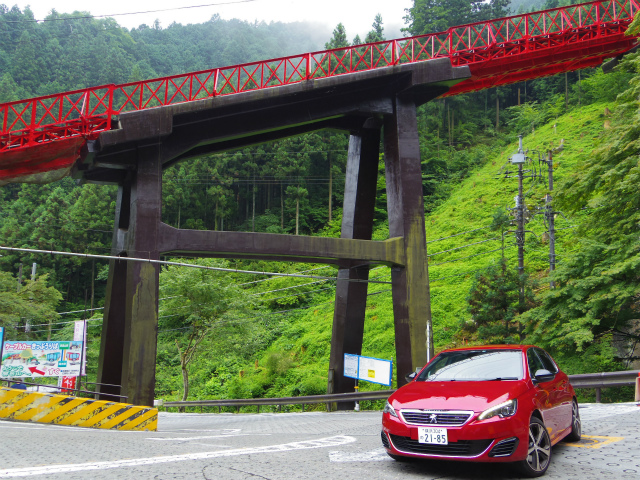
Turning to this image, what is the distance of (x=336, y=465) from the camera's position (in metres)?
6.09

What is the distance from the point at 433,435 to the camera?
215 inches

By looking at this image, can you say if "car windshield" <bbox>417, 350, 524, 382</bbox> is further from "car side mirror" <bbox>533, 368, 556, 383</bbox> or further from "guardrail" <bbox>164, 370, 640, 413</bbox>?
"guardrail" <bbox>164, 370, 640, 413</bbox>

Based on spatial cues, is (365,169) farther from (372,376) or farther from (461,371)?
(461,371)

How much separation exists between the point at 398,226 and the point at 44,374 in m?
19.9

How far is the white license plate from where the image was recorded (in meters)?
5.40

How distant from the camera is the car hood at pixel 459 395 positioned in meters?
5.50

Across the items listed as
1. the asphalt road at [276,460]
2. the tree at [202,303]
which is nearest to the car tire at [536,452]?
the asphalt road at [276,460]

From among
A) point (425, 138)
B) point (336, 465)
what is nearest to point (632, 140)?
point (336, 465)

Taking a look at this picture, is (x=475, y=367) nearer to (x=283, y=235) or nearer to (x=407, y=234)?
(x=283, y=235)

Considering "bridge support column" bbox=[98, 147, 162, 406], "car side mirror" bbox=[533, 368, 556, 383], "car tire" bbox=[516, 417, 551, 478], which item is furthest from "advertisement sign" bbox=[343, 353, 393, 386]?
"car tire" bbox=[516, 417, 551, 478]

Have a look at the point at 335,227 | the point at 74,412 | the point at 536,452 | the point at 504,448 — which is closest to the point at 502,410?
the point at 504,448

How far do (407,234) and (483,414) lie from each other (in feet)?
39.8

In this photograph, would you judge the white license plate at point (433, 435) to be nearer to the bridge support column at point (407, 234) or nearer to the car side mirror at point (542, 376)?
the car side mirror at point (542, 376)

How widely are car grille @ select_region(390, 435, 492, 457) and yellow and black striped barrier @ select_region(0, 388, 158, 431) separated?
8.07 metres
